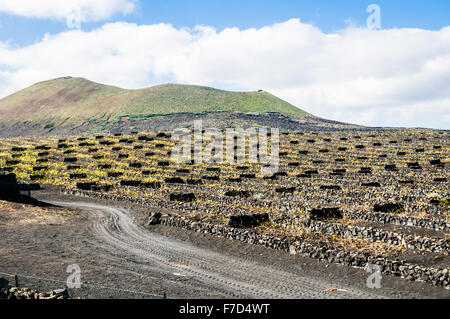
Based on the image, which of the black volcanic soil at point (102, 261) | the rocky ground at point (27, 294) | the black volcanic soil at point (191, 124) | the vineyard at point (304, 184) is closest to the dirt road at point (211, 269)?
the black volcanic soil at point (102, 261)

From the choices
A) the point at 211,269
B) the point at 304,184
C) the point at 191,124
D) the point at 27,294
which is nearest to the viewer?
the point at 27,294

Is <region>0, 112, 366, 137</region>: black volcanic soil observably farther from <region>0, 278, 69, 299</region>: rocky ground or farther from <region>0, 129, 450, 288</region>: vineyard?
<region>0, 278, 69, 299</region>: rocky ground

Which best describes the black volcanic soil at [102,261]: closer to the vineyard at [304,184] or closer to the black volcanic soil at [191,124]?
the vineyard at [304,184]

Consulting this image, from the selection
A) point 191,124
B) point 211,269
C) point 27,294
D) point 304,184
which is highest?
point 191,124

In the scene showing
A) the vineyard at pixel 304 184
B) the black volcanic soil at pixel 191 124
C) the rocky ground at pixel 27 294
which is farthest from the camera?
the black volcanic soil at pixel 191 124

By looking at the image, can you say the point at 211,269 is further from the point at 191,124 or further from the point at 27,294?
the point at 191,124

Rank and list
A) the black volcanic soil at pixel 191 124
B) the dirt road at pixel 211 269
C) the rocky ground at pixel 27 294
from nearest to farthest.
Answer: the rocky ground at pixel 27 294, the dirt road at pixel 211 269, the black volcanic soil at pixel 191 124

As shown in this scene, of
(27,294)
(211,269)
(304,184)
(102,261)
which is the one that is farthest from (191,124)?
(27,294)

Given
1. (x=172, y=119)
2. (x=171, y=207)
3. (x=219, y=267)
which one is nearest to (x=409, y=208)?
(x=219, y=267)

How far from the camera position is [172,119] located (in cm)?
16288

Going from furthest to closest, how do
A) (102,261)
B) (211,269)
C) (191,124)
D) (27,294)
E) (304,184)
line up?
(191,124)
(304,184)
(102,261)
(211,269)
(27,294)

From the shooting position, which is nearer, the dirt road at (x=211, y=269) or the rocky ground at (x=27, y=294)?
the rocky ground at (x=27, y=294)

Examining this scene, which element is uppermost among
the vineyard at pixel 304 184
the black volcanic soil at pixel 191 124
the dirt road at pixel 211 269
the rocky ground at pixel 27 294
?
the black volcanic soil at pixel 191 124
